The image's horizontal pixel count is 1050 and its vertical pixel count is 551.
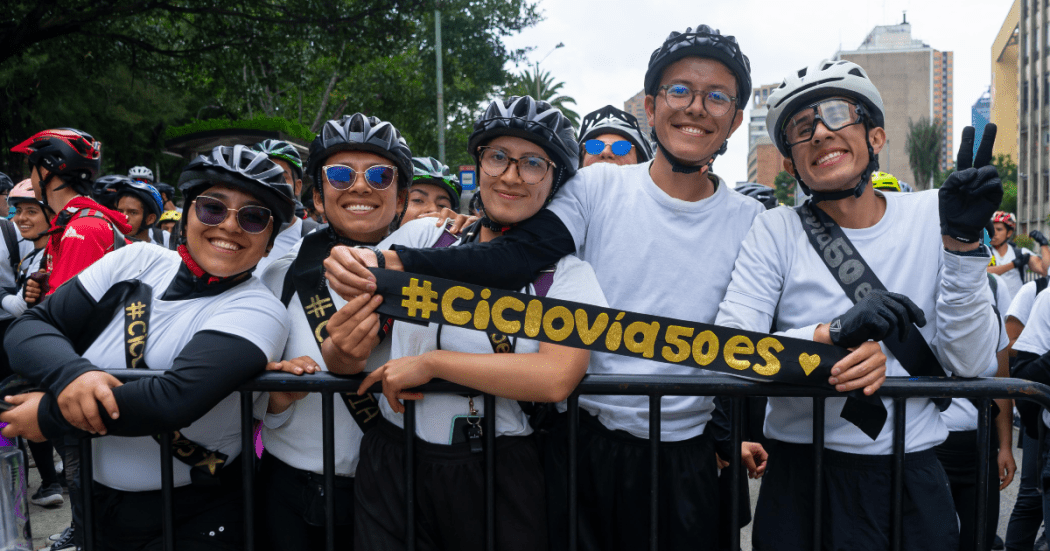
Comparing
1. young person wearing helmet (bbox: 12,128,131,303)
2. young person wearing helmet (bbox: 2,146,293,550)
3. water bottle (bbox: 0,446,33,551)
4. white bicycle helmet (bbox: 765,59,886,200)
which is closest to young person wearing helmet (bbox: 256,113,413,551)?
young person wearing helmet (bbox: 2,146,293,550)

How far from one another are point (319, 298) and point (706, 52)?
5.68 ft

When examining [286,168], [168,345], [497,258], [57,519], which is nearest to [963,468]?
[497,258]

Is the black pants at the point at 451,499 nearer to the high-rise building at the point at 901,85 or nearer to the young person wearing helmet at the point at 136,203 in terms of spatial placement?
the young person wearing helmet at the point at 136,203

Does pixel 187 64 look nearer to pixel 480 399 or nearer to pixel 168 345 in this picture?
pixel 168 345

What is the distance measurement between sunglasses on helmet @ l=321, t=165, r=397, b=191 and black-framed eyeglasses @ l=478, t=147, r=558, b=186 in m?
0.47

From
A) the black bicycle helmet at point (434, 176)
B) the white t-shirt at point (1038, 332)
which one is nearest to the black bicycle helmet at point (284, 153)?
the black bicycle helmet at point (434, 176)

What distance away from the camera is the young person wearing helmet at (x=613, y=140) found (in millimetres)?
4297

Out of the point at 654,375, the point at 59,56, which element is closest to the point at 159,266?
the point at 654,375

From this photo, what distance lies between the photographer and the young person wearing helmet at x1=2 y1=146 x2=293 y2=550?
219 centimetres

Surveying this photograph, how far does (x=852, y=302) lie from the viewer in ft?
7.80

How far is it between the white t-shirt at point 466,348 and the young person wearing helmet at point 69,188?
2.62m

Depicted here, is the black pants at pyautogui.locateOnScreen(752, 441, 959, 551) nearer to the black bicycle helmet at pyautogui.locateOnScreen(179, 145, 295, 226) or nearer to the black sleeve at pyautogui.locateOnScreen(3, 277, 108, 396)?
the black bicycle helmet at pyautogui.locateOnScreen(179, 145, 295, 226)

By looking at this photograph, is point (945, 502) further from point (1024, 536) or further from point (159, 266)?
point (159, 266)

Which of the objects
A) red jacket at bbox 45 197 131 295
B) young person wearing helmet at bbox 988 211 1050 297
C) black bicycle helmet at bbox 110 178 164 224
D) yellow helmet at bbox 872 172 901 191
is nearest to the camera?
red jacket at bbox 45 197 131 295
